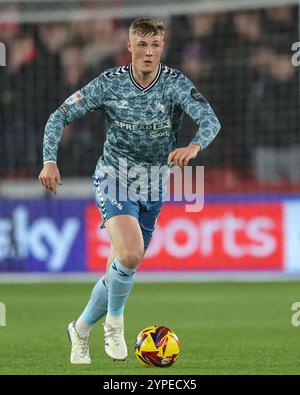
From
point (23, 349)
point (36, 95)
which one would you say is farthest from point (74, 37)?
point (23, 349)

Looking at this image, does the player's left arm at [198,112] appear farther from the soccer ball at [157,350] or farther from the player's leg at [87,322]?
the soccer ball at [157,350]

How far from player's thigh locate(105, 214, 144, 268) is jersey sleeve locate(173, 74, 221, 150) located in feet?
2.31

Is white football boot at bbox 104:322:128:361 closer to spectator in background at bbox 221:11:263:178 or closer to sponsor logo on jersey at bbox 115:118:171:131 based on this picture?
sponsor logo on jersey at bbox 115:118:171:131

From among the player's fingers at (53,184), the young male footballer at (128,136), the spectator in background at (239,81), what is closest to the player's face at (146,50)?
the young male footballer at (128,136)

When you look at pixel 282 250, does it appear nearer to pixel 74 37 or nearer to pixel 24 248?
pixel 24 248

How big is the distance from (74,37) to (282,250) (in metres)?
5.45

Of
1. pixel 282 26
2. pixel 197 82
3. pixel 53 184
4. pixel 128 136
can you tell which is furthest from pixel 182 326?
pixel 282 26

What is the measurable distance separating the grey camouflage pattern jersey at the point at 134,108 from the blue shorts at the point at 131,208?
0.85 feet

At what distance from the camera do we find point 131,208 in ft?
26.0

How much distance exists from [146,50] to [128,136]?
0.61 metres

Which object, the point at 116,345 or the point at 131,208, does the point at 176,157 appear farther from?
the point at 116,345

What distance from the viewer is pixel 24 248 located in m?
→ 16.0

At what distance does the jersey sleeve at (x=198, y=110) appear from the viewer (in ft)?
25.0
